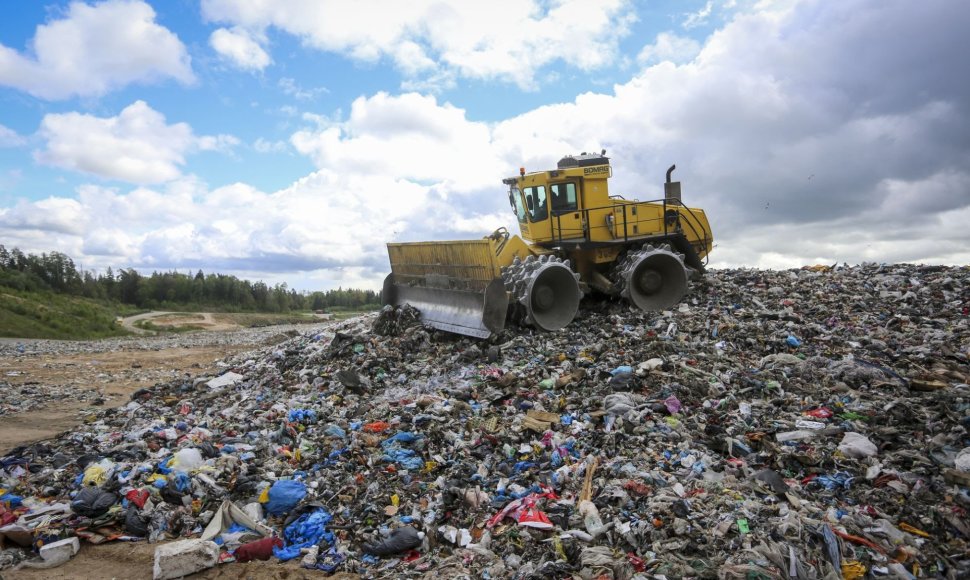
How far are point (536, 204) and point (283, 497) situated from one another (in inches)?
257

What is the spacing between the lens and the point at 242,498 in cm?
520

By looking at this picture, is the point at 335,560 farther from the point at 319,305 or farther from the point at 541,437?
the point at 319,305

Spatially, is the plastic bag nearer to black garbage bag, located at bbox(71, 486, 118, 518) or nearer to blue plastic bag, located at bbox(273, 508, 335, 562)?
black garbage bag, located at bbox(71, 486, 118, 518)

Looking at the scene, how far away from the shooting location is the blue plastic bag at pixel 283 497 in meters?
4.98

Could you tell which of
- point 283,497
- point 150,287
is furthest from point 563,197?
point 150,287

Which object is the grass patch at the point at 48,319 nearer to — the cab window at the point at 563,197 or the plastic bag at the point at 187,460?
the plastic bag at the point at 187,460

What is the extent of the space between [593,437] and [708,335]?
3.55 metres

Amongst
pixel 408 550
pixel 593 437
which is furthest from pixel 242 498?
pixel 593 437

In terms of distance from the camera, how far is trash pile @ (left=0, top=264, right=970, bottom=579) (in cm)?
396

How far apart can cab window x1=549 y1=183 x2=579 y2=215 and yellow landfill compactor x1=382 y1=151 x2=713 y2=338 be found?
0.06 feet

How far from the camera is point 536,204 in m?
10.1

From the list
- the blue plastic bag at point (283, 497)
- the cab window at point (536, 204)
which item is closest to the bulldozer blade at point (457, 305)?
the cab window at point (536, 204)

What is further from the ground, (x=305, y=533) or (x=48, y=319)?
(x=48, y=319)

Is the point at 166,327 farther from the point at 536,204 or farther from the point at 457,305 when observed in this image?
the point at 536,204
